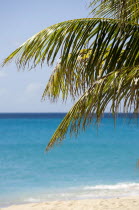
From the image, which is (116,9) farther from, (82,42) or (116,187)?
(116,187)

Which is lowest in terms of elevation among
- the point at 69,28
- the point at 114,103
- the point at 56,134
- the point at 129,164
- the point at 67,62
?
the point at 129,164

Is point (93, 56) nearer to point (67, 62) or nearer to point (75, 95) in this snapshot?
point (67, 62)

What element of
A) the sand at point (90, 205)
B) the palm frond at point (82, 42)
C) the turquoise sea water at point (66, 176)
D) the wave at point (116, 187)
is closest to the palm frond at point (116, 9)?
the palm frond at point (82, 42)

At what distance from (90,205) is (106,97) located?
417 centimetres

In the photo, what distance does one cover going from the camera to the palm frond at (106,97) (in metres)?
3.66

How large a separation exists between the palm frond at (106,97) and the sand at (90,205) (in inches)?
147

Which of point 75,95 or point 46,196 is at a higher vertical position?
point 75,95

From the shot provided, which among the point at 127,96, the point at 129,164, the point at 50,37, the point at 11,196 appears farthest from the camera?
the point at 129,164

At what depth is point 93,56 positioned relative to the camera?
4.40 m

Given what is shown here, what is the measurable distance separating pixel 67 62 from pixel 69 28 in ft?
1.11

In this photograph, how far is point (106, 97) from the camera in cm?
378

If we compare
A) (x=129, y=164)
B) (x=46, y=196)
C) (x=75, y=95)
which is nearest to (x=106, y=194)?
(x=46, y=196)

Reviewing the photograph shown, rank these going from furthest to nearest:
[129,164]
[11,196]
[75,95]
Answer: [129,164]
[11,196]
[75,95]

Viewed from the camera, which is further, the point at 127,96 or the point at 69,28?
the point at 69,28
